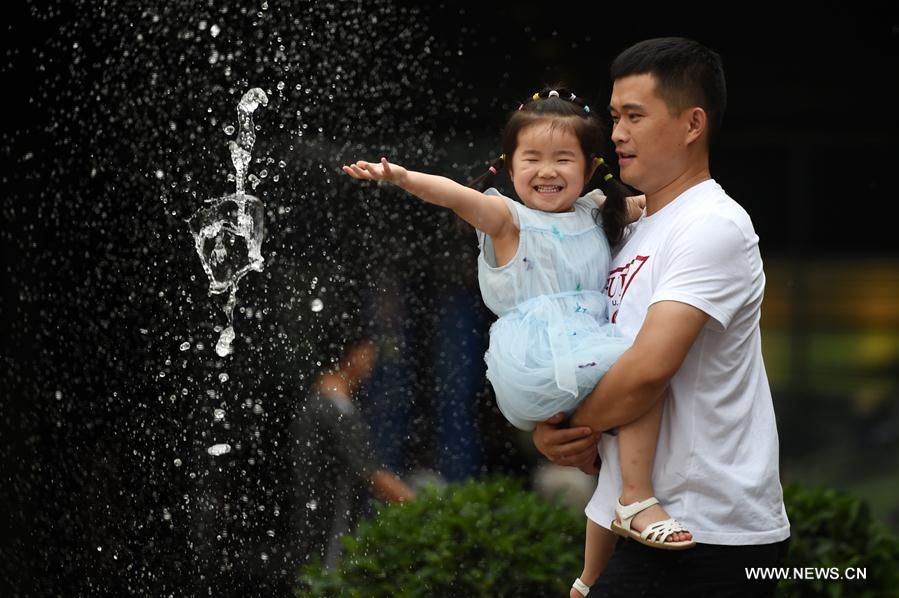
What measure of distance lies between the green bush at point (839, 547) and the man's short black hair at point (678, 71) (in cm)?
217

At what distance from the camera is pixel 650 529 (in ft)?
6.73

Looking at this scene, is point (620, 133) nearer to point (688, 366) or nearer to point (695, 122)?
point (695, 122)

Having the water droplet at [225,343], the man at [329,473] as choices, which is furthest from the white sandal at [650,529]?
the water droplet at [225,343]

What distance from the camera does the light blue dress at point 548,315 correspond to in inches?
85.1

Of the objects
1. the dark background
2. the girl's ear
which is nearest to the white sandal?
the girl's ear

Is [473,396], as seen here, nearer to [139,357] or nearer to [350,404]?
[350,404]

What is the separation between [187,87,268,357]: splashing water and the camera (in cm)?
484

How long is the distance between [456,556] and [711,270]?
6.65ft

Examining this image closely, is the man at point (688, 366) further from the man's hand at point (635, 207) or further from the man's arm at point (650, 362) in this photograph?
the man's hand at point (635, 207)

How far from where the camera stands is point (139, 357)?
16.2 feet

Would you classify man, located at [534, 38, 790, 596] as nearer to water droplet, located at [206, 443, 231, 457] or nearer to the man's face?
the man's face

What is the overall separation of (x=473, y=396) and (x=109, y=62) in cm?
218

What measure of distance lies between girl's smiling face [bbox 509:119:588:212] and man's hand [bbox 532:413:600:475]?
449mm

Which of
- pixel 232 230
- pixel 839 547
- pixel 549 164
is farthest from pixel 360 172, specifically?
pixel 232 230
